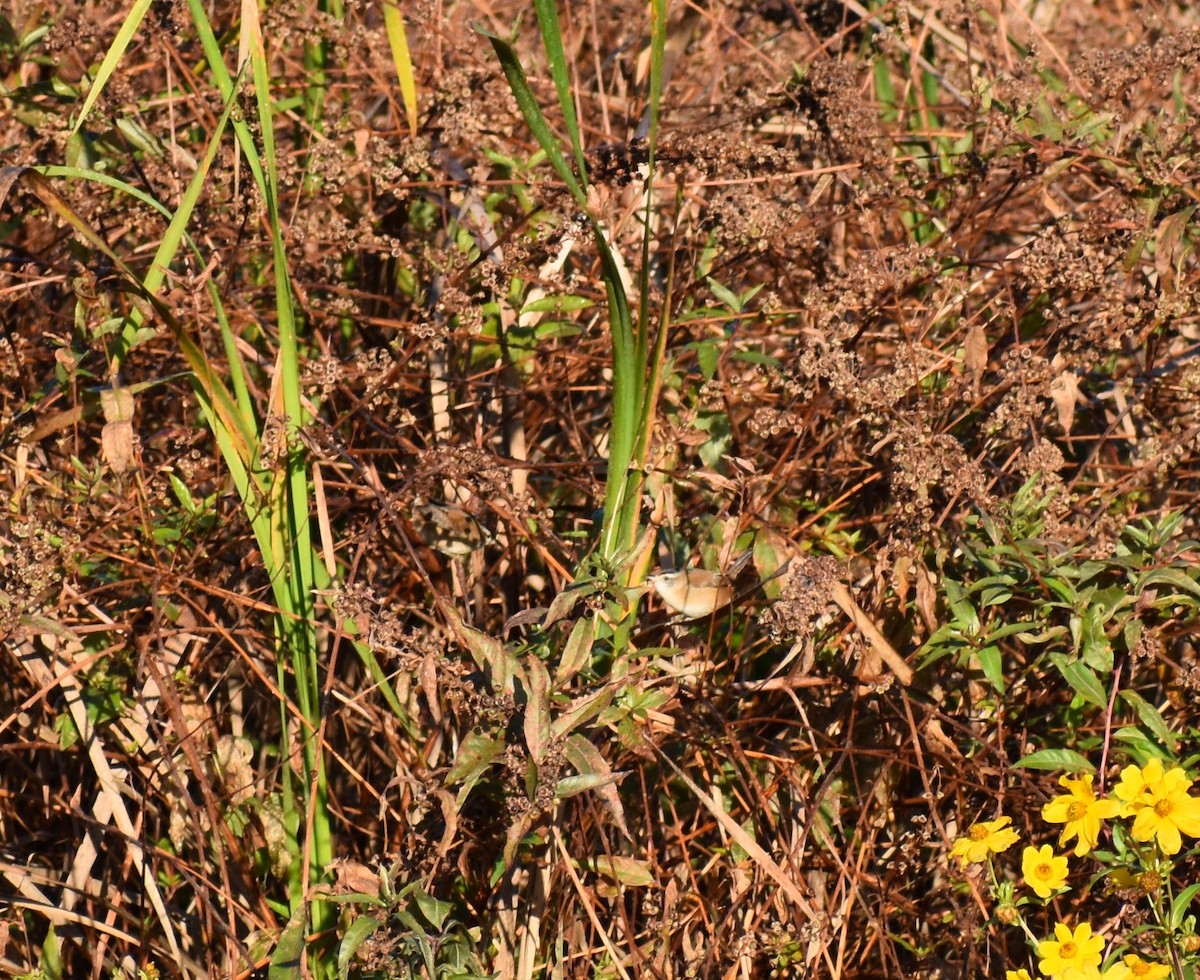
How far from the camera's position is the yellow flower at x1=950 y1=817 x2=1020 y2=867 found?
65.6 inches

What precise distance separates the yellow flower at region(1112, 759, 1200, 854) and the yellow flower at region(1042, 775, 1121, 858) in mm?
25

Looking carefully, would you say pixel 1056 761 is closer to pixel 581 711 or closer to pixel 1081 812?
pixel 1081 812

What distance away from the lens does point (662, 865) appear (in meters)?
1.95


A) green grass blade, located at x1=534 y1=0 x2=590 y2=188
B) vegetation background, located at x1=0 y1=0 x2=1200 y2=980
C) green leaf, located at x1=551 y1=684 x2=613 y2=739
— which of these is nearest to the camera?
green grass blade, located at x1=534 y1=0 x2=590 y2=188

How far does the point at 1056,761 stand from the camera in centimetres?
174

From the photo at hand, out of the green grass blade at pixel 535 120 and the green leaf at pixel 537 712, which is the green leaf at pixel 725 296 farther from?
the green leaf at pixel 537 712

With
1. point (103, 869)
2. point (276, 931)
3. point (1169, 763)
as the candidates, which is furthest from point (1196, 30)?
point (103, 869)

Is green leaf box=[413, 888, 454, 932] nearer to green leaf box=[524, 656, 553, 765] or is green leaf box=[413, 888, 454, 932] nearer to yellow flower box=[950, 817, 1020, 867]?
green leaf box=[524, 656, 553, 765]

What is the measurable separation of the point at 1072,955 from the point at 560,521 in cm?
96

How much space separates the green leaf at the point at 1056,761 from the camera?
1.72 m

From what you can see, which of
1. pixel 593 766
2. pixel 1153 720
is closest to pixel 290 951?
pixel 593 766

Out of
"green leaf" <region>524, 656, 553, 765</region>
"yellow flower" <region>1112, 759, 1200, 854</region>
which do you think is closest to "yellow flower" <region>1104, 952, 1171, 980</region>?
"yellow flower" <region>1112, 759, 1200, 854</region>

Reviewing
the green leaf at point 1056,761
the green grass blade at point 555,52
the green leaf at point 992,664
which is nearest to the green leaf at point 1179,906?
the green leaf at point 1056,761

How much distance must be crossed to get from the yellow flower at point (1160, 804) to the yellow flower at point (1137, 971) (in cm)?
13
